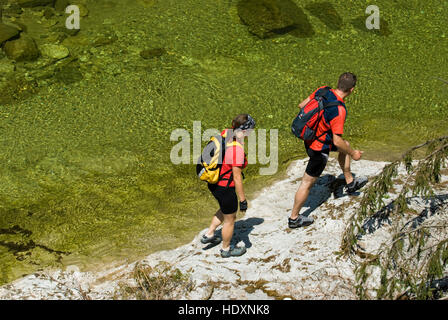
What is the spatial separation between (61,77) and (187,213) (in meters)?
5.13

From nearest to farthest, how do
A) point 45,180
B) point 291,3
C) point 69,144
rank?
point 45,180 < point 69,144 < point 291,3

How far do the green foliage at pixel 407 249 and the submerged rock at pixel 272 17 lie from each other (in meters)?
7.17

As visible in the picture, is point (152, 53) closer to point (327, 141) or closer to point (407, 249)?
point (327, 141)

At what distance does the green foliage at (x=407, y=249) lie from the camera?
439cm

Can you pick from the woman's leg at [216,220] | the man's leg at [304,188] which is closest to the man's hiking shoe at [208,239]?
the woman's leg at [216,220]

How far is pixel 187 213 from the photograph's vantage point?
→ 7055 mm

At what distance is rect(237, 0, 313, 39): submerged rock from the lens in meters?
11.7

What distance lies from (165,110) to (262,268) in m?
4.88

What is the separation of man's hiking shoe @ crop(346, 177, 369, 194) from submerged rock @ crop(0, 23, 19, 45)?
9.00 metres

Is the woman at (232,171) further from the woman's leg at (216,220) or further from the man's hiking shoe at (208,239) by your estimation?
the man's hiking shoe at (208,239)

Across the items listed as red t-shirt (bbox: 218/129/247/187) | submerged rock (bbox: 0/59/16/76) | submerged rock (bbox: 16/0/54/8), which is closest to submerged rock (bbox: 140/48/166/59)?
submerged rock (bbox: 0/59/16/76)

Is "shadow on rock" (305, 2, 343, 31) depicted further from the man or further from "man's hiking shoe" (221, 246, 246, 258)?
"man's hiking shoe" (221, 246, 246, 258)
